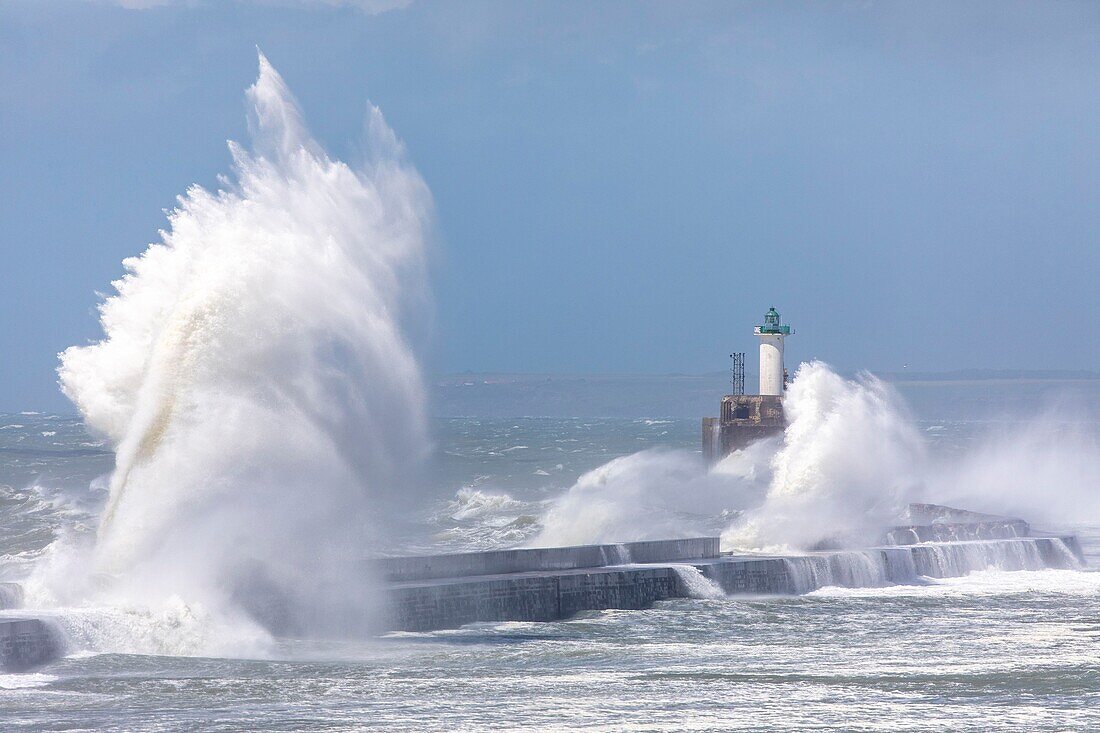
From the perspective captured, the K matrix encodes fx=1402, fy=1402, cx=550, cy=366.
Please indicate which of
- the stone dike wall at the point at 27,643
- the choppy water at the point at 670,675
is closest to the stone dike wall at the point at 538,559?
the choppy water at the point at 670,675

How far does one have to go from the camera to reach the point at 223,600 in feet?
46.8

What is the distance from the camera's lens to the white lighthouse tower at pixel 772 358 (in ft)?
125

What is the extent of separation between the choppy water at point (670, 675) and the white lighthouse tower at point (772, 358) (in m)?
18.4

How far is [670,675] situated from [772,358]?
26338 millimetres

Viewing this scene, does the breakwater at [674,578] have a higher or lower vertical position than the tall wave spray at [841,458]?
lower

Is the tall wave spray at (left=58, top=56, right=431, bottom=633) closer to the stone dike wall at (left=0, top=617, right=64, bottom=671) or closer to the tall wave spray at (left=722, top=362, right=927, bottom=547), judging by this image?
the stone dike wall at (left=0, top=617, right=64, bottom=671)

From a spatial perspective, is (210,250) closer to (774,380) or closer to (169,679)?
(169,679)

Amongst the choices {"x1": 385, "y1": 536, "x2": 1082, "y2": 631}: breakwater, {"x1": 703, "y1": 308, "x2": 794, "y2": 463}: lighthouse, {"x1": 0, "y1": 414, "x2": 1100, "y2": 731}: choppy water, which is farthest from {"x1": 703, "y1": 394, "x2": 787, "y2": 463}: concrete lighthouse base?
{"x1": 0, "y1": 414, "x2": 1100, "y2": 731}: choppy water

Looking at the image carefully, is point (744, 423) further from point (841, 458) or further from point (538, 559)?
point (538, 559)

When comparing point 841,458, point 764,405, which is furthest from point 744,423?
point 841,458

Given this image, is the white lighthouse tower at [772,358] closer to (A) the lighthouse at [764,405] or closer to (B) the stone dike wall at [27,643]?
(A) the lighthouse at [764,405]

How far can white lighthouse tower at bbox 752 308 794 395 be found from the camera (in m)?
38.2

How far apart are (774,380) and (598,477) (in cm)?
554

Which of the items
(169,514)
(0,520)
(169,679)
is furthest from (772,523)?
(0,520)
